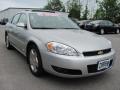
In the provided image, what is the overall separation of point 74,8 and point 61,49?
1555 inches

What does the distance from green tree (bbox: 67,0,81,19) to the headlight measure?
3748 centimetres

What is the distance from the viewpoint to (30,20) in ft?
15.6

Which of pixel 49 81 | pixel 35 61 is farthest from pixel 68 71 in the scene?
pixel 35 61

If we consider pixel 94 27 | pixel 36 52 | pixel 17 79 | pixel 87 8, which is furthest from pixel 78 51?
pixel 87 8

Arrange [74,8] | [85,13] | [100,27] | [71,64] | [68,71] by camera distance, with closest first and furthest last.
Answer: [71,64] → [68,71] → [100,27] → [85,13] → [74,8]

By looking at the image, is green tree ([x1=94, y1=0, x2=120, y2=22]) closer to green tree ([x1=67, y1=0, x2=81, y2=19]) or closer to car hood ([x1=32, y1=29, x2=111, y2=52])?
green tree ([x1=67, y1=0, x2=81, y2=19])

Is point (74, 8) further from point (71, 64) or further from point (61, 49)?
point (71, 64)

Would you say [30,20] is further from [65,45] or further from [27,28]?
[65,45]

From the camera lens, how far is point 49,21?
16.1ft

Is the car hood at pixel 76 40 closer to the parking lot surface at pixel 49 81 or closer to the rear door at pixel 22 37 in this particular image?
the rear door at pixel 22 37

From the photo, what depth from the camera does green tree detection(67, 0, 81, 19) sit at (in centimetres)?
4100

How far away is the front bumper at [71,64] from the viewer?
3363mm

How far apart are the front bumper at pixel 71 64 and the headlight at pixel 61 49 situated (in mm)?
73

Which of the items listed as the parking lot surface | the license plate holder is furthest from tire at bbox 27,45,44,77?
the license plate holder
